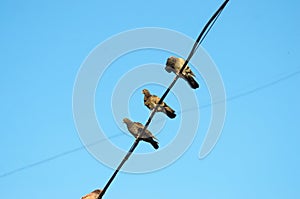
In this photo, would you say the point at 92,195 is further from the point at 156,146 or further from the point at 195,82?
the point at 195,82

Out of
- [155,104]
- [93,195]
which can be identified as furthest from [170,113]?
[93,195]

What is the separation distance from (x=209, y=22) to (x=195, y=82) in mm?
345

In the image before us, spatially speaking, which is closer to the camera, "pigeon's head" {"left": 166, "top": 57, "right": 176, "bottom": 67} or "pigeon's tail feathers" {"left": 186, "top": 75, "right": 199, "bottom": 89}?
"pigeon's tail feathers" {"left": 186, "top": 75, "right": 199, "bottom": 89}

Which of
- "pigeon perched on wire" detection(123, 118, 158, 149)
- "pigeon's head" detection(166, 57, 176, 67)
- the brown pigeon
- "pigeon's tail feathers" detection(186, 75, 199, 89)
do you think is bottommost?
the brown pigeon

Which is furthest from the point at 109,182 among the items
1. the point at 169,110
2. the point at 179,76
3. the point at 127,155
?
the point at 179,76

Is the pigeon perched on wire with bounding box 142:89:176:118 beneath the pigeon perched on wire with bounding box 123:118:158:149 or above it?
above

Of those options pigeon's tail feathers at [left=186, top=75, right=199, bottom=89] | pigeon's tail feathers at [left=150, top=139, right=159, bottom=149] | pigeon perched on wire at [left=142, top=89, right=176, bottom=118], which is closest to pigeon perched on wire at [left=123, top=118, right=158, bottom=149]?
pigeon's tail feathers at [left=150, top=139, right=159, bottom=149]

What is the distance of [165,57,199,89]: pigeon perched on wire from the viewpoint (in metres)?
2.48

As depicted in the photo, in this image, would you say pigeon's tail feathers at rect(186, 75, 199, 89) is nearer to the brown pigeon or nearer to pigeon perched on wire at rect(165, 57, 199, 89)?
pigeon perched on wire at rect(165, 57, 199, 89)

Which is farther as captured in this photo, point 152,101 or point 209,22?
point 152,101

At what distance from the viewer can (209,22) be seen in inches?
92.5

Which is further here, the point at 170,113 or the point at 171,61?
the point at 171,61

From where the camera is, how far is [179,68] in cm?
256

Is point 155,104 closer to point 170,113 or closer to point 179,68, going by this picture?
point 170,113
